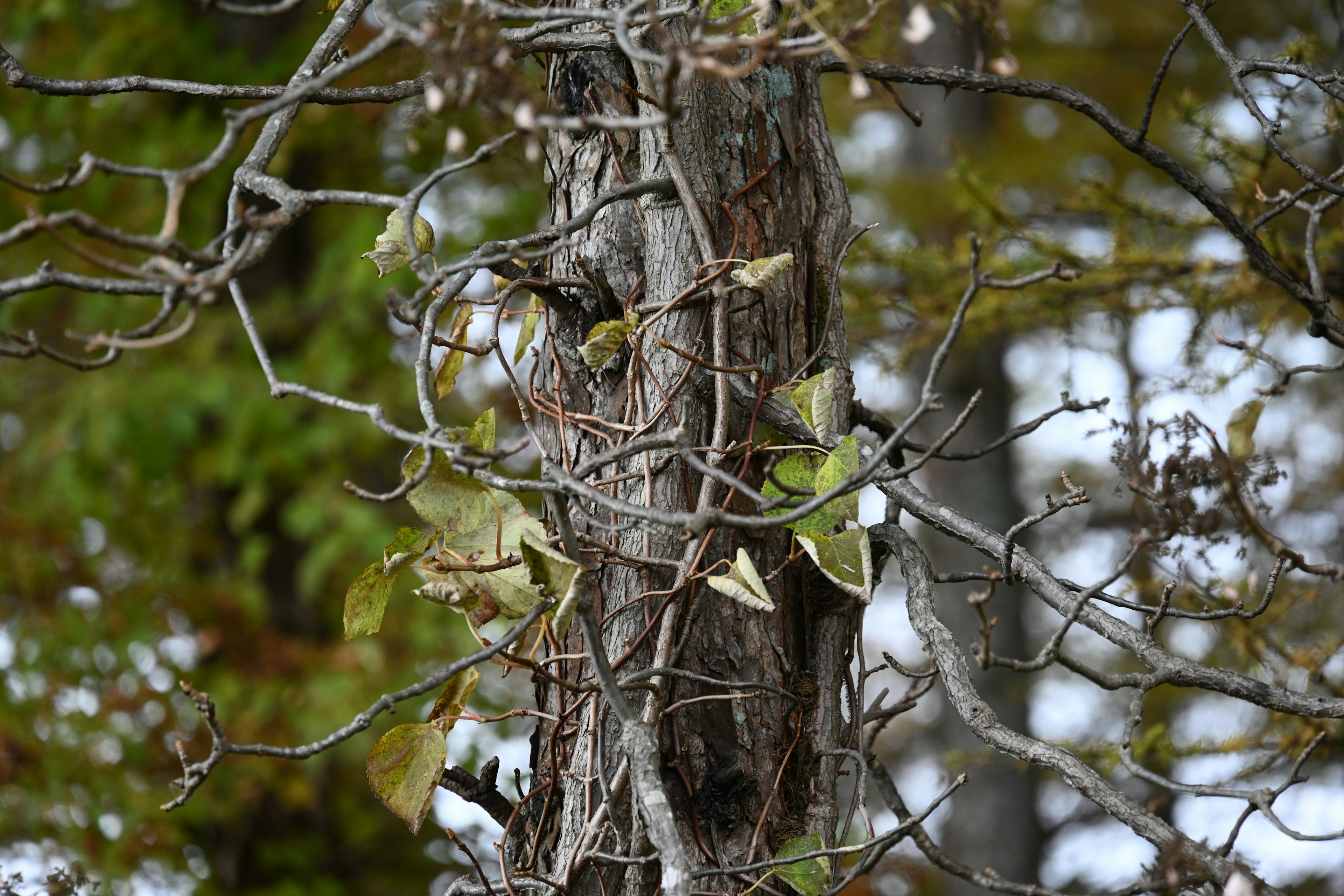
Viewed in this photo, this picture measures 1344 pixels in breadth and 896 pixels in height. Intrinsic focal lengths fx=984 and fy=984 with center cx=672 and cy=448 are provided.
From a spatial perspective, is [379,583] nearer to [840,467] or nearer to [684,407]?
[684,407]

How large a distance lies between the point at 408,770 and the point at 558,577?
43 centimetres

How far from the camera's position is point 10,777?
3246 mm

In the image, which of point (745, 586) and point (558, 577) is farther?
point (745, 586)

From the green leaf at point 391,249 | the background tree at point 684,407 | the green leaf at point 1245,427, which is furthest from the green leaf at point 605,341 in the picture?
the green leaf at point 1245,427

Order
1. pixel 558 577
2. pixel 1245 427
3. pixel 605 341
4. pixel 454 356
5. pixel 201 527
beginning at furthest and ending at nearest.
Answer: pixel 201 527
pixel 1245 427
pixel 454 356
pixel 605 341
pixel 558 577

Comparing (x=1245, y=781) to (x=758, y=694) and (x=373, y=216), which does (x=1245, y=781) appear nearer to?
(x=758, y=694)

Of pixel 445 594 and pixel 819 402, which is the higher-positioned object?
pixel 819 402

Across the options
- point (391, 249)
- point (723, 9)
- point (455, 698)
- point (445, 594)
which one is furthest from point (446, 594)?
point (723, 9)

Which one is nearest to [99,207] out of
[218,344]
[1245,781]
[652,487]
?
[218,344]

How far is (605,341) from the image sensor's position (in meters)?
1.25

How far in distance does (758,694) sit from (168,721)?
3.11m

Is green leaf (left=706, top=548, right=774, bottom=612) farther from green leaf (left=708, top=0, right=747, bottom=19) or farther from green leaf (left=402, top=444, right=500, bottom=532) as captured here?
green leaf (left=708, top=0, right=747, bottom=19)

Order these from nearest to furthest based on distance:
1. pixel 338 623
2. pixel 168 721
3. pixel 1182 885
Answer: pixel 1182 885
pixel 168 721
pixel 338 623

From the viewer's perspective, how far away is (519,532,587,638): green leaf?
1.01 m
